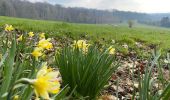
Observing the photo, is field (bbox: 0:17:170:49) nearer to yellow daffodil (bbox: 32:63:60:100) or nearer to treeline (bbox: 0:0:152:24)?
yellow daffodil (bbox: 32:63:60:100)

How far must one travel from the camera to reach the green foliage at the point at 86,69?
3.28 metres

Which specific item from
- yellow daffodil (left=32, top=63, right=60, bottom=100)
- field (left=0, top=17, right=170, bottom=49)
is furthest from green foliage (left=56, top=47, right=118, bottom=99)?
field (left=0, top=17, right=170, bottom=49)

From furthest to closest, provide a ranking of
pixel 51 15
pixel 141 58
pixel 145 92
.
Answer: pixel 51 15, pixel 141 58, pixel 145 92

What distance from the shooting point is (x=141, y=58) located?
24.1 ft

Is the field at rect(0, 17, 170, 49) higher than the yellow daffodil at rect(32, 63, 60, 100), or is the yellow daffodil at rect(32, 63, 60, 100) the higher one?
the yellow daffodil at rect(32, 63, 60, 100)

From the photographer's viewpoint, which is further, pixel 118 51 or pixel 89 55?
pixel 118 51

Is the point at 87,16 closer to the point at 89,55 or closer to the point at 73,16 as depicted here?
the point at 73,16

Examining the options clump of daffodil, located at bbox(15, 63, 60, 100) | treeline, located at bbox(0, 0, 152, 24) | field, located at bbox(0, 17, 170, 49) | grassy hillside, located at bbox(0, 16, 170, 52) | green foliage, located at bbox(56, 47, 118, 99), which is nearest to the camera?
clump of daffodil, located at bbox(15, 63, 60, 100)

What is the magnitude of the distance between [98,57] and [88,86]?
255mm

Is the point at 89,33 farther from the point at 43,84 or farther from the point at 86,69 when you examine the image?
the point at 43,84

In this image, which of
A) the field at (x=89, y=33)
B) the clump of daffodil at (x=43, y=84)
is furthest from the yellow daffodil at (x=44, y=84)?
the field at (x=89, y=33)

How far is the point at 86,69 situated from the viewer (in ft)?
10.7

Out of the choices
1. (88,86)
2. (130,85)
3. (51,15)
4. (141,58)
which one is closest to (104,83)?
(88,86)

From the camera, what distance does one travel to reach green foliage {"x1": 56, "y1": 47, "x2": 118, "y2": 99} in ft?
10.8
